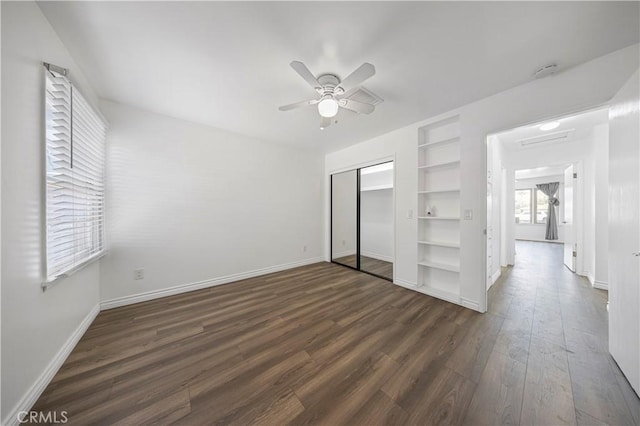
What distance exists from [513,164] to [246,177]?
5.87 metres

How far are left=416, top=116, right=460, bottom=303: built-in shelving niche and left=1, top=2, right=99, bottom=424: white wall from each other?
3.63 meters

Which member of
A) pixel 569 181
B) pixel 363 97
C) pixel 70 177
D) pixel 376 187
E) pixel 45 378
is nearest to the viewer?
pixel 45 378

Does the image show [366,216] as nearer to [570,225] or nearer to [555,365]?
[555,365]

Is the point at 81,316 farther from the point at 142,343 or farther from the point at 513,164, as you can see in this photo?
the point at 513,164

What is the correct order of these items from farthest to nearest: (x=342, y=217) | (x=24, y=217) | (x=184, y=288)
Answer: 1. (x=342, y=217)
2. (x=184, y=288)
3. (x=24, y=217)

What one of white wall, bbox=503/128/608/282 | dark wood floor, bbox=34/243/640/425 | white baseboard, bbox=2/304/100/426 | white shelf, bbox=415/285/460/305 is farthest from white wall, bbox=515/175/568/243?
white baseboard, bbox=2/304/100/426

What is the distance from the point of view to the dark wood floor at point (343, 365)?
3.91ft

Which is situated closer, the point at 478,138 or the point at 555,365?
the point at 555,365

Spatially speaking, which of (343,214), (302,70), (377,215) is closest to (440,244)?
(377,215)

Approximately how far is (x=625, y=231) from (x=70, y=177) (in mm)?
4346

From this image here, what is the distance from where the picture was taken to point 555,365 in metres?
1.55

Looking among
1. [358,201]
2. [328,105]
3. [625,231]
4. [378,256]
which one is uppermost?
[328,105]

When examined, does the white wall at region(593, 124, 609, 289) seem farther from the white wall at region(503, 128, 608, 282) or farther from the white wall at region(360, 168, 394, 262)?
the white wall at region(360, 168, 394, 262)

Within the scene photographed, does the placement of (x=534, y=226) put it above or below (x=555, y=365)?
above
